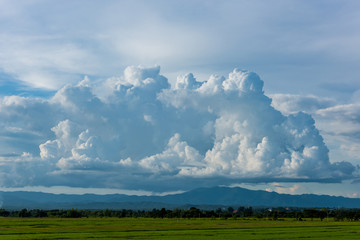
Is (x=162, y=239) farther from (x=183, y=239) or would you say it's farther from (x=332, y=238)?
(x=332, y=238)

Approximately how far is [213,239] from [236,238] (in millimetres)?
5174

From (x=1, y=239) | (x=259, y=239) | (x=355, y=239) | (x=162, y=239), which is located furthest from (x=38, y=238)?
(x=355, y=239)

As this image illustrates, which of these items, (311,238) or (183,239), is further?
(311,238)

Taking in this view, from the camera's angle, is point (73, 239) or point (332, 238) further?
point (332, 238)

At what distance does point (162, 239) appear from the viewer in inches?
3004

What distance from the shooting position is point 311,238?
8131 cm

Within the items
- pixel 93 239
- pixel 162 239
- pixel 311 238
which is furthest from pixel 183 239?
pixel 311 238

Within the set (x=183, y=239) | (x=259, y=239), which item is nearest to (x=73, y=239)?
(x=183, y=239)

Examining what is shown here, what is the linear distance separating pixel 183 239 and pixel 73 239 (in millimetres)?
19026

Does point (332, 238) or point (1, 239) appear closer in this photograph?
point (1, 239)

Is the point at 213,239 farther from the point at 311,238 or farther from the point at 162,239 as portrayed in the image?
the point at 311,238

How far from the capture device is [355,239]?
3078 inches

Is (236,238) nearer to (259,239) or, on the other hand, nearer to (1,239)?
(259,239)

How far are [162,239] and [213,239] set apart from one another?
888cm
